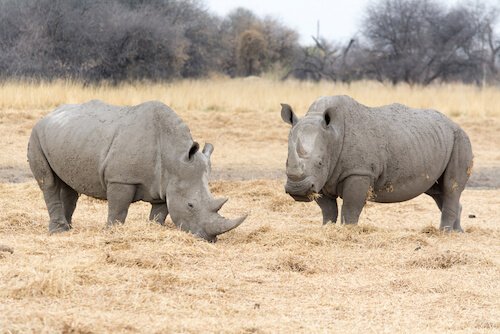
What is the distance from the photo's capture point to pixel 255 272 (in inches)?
303

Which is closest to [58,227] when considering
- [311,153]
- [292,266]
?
[311,153]

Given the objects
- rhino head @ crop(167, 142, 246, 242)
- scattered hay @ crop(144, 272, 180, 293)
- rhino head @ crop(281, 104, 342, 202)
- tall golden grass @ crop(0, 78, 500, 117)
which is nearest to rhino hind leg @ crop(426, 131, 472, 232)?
rhino head @ crop(281, 104, 342, 202)

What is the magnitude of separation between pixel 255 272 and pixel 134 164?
1911 mm

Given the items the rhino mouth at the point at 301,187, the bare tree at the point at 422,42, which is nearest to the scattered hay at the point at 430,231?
the rhino mouth at the point at 301,187

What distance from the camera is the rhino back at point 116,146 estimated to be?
9.11 meters

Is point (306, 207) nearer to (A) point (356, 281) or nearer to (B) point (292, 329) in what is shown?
(A) point (356, 281)

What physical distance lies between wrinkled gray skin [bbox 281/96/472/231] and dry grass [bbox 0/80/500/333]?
15.8 inches

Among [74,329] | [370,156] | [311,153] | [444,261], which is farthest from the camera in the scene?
[370,156]

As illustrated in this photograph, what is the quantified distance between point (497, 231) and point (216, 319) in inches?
205

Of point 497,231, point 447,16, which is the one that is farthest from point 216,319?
point 447,16

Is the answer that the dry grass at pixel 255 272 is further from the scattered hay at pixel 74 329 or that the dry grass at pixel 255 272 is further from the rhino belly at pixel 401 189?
the rhino belly at pixel 401 189

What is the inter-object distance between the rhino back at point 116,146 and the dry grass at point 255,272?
0.45 meters

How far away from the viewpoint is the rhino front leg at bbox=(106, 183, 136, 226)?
29.8ft

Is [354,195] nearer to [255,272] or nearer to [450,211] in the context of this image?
[450,211]
